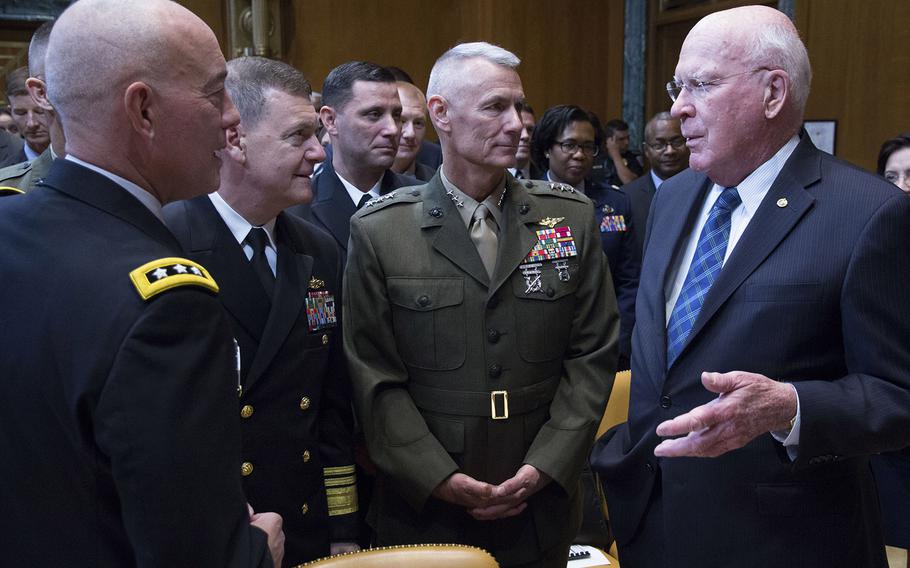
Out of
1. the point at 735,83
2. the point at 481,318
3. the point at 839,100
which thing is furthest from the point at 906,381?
the point at 839,100

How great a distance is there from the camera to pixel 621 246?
155 inches

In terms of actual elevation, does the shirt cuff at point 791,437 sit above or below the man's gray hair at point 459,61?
below

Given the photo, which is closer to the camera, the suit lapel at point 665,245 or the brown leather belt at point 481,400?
the suit lapel at point 665,245

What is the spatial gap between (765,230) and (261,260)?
1107 mm

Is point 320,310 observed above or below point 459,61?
below

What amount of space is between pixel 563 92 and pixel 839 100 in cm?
280

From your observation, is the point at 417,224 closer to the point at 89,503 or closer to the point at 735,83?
the point at 735,83

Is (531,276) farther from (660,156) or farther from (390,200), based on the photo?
(660,156)

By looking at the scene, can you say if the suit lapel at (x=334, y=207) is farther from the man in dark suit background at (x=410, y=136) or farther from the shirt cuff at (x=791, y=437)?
the shirt cuff at (x=791, y=437)

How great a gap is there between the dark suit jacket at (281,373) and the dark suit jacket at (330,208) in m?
0.64

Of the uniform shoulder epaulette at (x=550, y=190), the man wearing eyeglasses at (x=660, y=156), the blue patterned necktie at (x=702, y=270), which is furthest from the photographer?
the man wearing eyeglasses at (x=660, y=156)

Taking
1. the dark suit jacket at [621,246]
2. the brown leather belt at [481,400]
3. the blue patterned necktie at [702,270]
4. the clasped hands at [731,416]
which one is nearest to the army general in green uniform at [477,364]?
the brown leather belt at [481,400]

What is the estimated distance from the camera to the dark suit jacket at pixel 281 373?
1768 millimetres

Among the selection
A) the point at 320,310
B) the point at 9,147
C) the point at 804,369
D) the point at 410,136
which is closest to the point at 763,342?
the point at 804,369
